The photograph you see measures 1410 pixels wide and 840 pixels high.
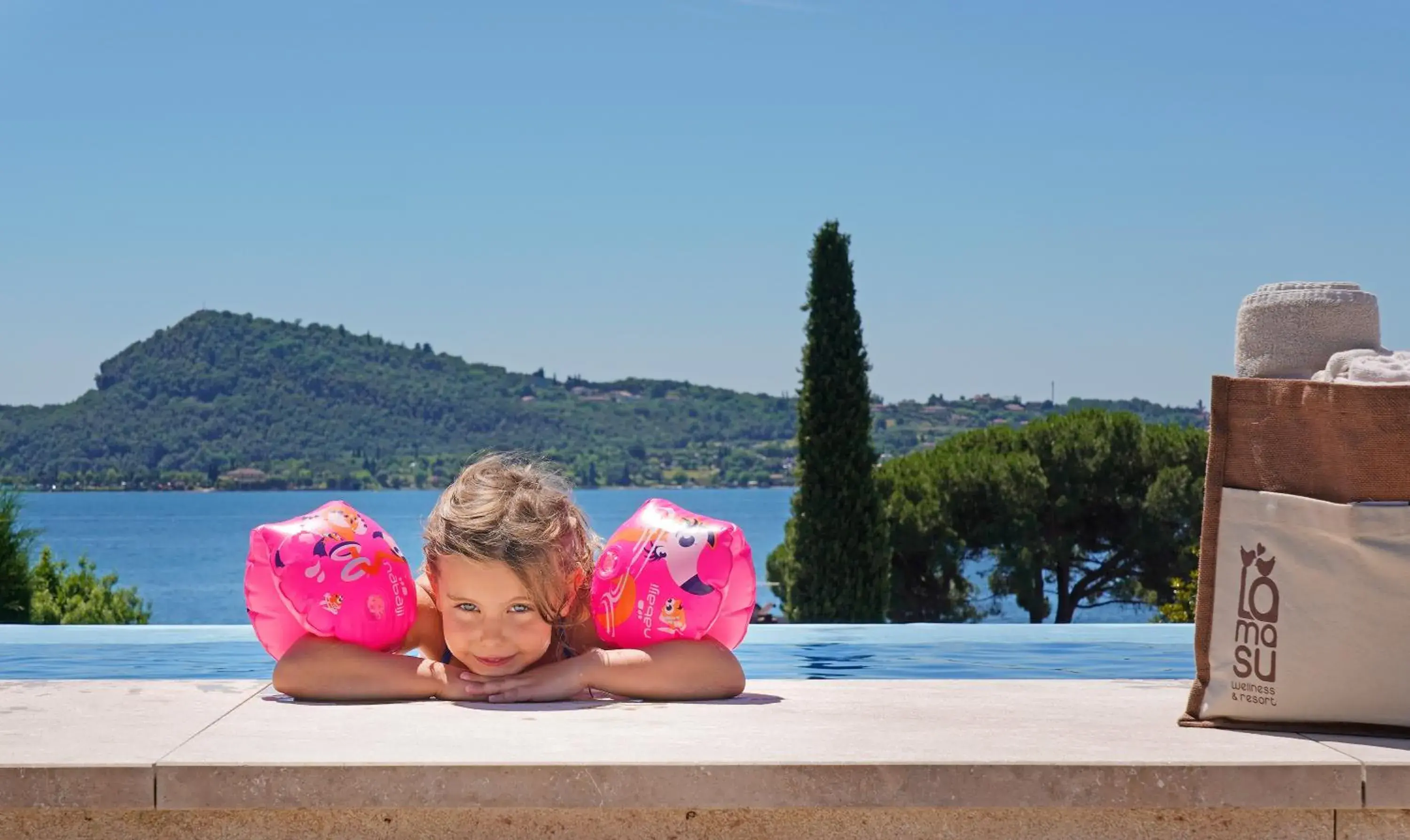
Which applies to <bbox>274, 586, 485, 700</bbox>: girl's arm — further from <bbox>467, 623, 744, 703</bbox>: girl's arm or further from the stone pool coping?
the stone pool coping

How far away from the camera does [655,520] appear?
3.66 m

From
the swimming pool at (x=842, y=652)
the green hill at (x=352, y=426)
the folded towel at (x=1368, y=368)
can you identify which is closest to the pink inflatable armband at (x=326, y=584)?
the swimming pool at (x=842, y=652)

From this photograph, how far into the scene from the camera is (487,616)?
3.46 m

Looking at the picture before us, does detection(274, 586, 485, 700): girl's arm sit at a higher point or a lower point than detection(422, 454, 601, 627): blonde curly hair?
lower

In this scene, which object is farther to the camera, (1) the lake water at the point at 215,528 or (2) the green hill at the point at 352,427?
(2) the green hill at the point at 352,427

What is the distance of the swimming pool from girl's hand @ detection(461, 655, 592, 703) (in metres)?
1.94

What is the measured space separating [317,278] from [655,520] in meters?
65.7

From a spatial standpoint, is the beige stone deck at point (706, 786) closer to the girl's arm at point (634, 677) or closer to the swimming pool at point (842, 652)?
the girl's arm at point (634, 677)

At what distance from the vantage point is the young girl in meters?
3.43

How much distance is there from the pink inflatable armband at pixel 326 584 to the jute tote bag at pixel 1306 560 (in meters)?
1.92

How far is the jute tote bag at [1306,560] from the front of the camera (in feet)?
9.01

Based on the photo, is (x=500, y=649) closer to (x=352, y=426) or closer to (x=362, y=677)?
(x=362, y=677)

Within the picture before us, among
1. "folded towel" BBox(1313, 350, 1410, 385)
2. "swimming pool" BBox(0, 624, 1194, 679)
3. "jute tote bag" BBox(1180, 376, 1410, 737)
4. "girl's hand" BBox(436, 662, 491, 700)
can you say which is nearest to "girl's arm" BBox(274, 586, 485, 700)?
"girl's hand" BBox(436, 662, 491, 700)

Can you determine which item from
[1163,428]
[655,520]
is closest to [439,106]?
[1163,428]
